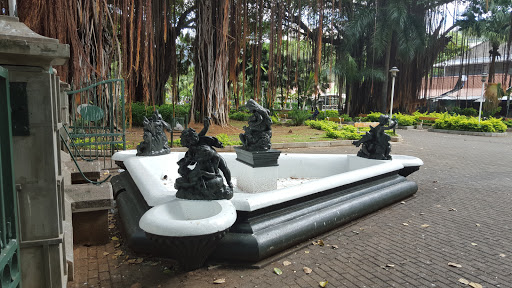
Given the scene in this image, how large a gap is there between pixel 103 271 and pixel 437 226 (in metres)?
4.25

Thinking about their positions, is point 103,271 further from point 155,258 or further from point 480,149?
point 480,149

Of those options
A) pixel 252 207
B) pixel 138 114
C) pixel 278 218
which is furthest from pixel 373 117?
pixel 252 207

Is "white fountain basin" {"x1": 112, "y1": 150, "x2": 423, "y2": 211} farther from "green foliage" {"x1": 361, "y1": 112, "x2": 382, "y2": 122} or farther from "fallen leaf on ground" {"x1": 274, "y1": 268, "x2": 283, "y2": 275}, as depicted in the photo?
"green foliage" {"x1": 361, "y1": 112, "x2": 382, "y2": 122}

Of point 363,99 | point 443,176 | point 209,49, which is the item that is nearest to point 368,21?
A: point 363,99

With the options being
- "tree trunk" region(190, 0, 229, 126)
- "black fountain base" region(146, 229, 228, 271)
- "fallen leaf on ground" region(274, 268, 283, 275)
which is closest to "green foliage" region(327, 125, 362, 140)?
"tree trunk" region(190, 0, 229, 126)

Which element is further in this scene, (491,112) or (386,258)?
(491,112)

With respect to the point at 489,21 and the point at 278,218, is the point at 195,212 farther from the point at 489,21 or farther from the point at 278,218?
the point at 489,21

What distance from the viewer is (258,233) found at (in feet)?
11.3

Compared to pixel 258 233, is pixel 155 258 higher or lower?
lower

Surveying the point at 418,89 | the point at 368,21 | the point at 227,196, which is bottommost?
the point at 227,196

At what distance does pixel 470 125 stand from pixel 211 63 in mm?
16376

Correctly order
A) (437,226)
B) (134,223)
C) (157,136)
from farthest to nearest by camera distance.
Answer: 1. (157,136)
2. (437,226)
3. (134,223)

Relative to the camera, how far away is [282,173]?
6703 millimetres

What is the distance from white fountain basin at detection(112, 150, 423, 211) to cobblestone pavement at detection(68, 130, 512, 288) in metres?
0.62
